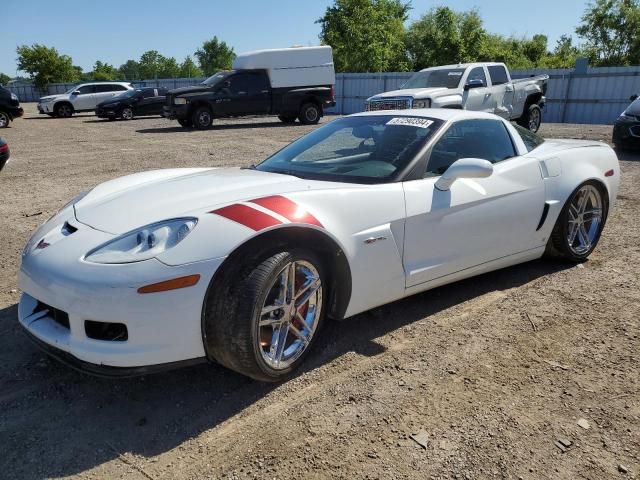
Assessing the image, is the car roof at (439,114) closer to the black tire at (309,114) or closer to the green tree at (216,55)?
the black tire at (309,114)

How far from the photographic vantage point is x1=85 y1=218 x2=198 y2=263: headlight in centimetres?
230

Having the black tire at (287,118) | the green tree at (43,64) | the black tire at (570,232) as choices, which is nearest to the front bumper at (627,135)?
the black tire at (570,232)

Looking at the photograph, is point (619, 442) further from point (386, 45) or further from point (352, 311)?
point (386, 45)

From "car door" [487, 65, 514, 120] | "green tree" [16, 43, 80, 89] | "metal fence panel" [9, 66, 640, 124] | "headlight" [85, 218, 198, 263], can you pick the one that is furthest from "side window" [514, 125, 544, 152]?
"green tree" [16, 43, 80, 89]

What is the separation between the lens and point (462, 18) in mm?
41969

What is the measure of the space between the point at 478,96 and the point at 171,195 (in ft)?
35.9

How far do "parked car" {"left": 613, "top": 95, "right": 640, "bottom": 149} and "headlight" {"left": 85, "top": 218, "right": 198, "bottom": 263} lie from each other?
35.8 feet

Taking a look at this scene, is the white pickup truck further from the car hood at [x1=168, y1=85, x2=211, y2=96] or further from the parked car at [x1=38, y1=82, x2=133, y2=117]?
the parked car at [x1=38, y1=82, x2=133, y2=117]

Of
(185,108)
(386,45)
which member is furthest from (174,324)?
(386,45)

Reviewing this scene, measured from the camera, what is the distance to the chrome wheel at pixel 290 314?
2570 mm

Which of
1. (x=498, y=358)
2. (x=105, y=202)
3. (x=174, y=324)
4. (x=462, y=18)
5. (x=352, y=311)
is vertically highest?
(x=462, y=18)

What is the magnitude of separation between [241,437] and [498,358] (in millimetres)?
1522

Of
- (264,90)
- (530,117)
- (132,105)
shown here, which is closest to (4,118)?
(132,105)

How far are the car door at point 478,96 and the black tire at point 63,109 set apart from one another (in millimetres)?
19437
